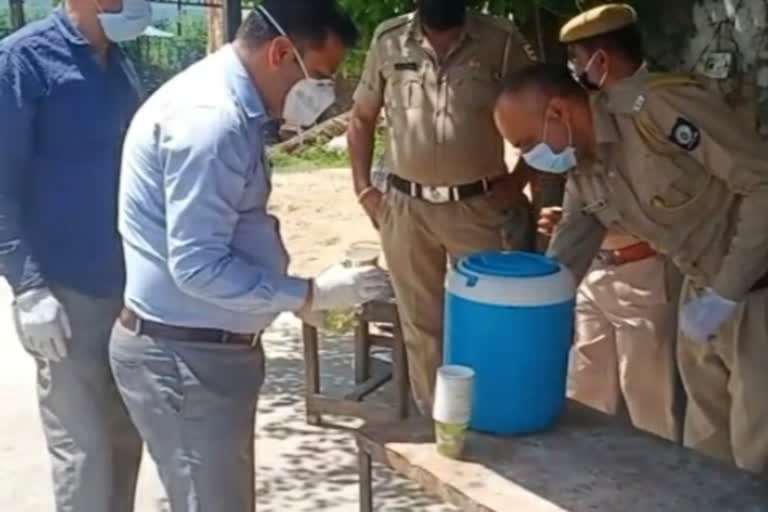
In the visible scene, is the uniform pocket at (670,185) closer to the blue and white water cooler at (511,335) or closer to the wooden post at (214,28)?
the blue and white water cooler at (511,335)

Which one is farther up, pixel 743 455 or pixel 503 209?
pixel 503 209

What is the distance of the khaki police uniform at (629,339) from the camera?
400 centimetres

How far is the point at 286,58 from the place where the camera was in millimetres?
2648

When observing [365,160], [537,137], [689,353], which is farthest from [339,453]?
[537,137]

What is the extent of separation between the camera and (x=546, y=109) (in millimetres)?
3094

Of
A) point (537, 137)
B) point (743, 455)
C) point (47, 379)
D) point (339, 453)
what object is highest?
point (537, 137)

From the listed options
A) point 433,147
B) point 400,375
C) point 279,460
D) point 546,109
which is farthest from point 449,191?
point 546,109

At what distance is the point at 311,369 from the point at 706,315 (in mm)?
2232

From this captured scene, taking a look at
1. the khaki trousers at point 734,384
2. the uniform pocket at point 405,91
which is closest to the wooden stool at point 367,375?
the uniform pocket at point 405,91

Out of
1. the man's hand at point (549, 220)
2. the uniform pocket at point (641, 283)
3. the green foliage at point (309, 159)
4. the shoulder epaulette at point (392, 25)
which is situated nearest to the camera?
the man's hand at point (549, 220)

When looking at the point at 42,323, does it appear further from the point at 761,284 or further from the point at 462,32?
the point at 462,32

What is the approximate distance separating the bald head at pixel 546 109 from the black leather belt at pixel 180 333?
0.85 meters

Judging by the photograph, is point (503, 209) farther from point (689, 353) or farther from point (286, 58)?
point (286, 58)

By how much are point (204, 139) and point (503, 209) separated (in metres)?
2.12
